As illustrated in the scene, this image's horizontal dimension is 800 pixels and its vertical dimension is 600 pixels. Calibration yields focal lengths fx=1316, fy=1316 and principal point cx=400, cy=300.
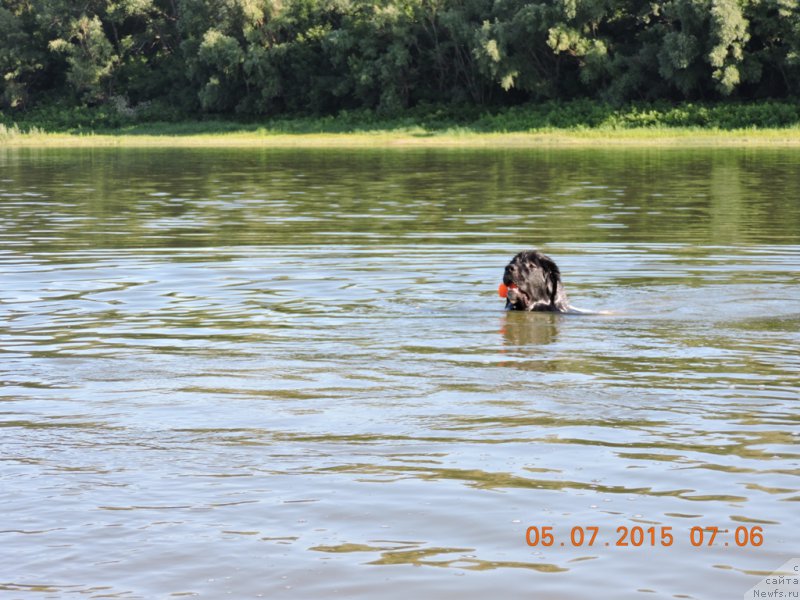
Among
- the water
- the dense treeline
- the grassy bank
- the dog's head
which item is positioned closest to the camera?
the water

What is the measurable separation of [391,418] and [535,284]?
4.34 meters

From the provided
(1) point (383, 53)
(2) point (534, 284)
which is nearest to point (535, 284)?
(2) point (534, 284)

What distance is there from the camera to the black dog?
38.5ft

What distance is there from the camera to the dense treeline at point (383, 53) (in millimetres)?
63219

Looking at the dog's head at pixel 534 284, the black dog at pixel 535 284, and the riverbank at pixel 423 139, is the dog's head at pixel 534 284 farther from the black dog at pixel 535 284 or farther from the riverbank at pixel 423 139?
the riverbank at pixel 423 139

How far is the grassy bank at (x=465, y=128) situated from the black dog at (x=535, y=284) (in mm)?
44736

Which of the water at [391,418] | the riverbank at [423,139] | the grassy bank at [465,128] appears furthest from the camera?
the grassy bank at [465,128]

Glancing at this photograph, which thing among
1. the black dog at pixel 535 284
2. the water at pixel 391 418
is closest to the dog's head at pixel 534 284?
the black dog at pixel 535 284

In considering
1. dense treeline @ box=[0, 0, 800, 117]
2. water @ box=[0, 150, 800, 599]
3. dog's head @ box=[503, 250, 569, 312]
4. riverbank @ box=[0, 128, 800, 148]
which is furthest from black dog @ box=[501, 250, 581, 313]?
dense treeline @ box=[0, 0, 800, 117]

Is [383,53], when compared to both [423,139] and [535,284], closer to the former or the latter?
[423,139]

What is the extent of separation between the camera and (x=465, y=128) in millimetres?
66250

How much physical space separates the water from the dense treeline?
1837 inches

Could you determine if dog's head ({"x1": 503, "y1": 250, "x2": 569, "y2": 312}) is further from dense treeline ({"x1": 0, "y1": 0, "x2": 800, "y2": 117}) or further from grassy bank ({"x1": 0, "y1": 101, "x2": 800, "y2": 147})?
dense treeline ({"x1": 0, "y1": 0, "x2": 800, "y2": 117})

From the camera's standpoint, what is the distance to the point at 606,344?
10555 mm
